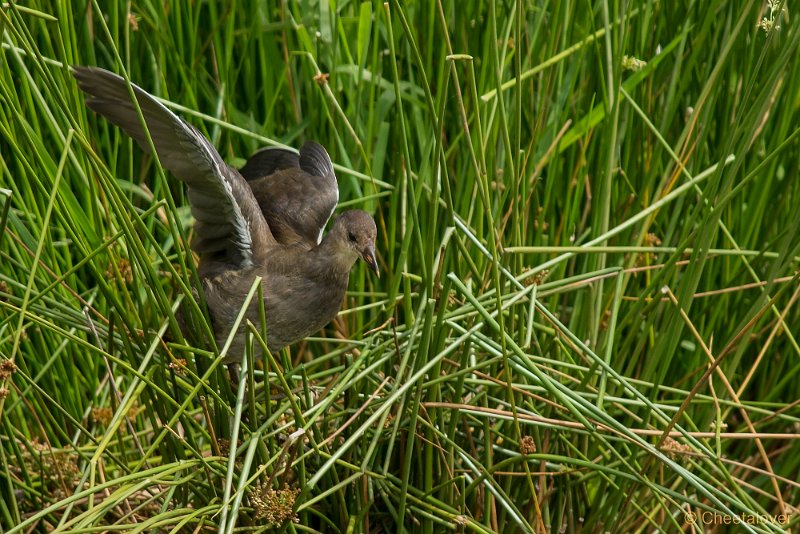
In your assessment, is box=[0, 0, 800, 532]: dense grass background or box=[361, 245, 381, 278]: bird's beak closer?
box=[0, 0, 800, 532]: dense grass background

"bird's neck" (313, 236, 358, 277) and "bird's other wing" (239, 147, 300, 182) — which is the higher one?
"bird's other wing" (239, 147, 300, 182)

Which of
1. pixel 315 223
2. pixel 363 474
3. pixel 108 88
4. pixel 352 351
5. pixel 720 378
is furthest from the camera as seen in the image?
pixel 315 223

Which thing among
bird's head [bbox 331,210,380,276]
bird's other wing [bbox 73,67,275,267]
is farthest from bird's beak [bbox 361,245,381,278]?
bird's other wing [bbox 73,67,275,267]

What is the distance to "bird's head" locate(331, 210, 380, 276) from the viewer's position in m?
2.47

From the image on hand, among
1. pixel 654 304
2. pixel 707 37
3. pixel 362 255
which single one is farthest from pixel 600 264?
pixel 707 37

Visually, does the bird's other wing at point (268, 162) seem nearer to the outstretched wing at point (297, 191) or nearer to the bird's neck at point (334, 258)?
the outstretched wing at point (297, 191)

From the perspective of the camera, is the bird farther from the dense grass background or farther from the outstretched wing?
the dense grass background

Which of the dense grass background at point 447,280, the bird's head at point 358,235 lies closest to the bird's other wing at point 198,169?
the dense grass background at point 447,280

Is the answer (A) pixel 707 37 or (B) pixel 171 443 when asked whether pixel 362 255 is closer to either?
(B) pixel 171 443

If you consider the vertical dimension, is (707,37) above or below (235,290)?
above

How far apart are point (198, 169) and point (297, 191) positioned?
599 millimetres

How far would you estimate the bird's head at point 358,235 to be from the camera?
8.09ft

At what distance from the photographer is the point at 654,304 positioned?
2230 mm

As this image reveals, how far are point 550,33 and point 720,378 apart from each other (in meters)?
0.94
